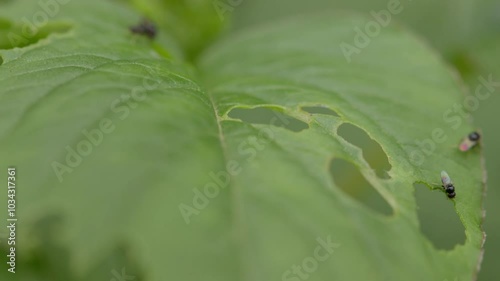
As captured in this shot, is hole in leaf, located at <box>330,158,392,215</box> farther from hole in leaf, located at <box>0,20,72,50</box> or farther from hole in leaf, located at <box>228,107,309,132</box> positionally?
hole in leaf, located at <box>0,20,72,50</box>

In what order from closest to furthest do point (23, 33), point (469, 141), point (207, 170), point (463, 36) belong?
point (207, 170)
point (469, 141)
point (23, 33)
point (463, 36)

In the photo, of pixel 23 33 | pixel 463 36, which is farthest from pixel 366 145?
pixel 23 33

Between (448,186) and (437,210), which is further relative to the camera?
(437,210)

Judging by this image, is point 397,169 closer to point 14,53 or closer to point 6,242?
point 6,242

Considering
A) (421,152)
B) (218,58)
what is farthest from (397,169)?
(218,58)

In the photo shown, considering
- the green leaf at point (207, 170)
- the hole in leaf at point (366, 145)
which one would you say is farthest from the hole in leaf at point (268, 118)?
the hole in leaf at point (366, 145)

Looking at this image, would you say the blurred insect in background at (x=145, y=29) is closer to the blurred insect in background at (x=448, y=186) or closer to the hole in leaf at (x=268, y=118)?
the hole in leaf at (x=268, y=118)

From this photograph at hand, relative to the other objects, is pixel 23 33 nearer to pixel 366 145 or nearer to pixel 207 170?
pixel 207 170
